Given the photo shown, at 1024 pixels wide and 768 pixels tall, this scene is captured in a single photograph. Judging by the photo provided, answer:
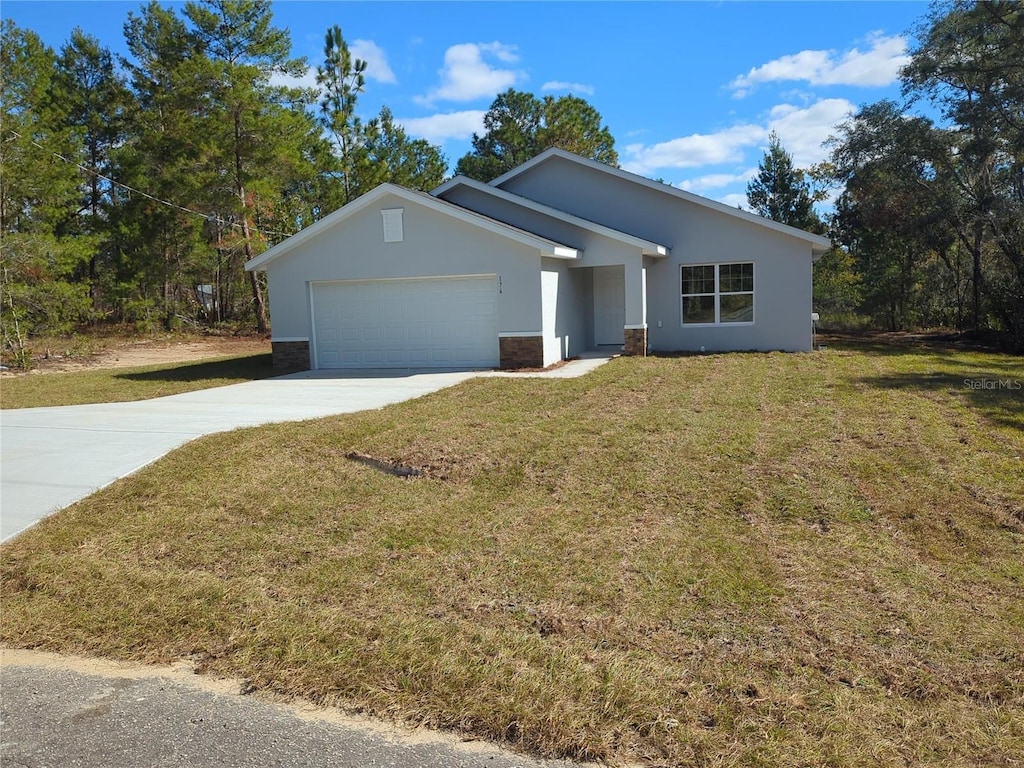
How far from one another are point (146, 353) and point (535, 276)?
54.1 ft

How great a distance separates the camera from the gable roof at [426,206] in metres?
14.7

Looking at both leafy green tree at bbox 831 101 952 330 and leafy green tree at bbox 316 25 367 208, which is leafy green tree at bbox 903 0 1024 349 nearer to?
leafy green tree at bbox 831 101 952 330

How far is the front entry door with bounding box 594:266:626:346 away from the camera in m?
19.5

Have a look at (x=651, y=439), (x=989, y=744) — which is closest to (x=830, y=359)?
(x=651, y=439)

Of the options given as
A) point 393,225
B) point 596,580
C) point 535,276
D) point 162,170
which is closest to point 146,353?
point 162,170

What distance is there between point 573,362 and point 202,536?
11247 mm

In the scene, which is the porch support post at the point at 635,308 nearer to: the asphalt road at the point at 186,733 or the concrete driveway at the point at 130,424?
the concrete driveway at the point at 130,424

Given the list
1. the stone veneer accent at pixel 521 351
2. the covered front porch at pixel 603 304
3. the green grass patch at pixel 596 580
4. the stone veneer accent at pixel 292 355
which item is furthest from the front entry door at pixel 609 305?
the green grass patch at pixel 596 580

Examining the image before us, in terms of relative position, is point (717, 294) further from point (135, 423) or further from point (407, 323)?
point (135, 423)

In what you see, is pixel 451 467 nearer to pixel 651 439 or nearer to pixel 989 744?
pixel 651 439

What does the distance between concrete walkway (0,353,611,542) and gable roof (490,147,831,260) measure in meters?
5.79

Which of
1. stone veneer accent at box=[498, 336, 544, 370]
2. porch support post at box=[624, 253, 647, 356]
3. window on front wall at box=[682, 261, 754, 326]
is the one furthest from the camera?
window on front wall at box=[682, 261, 754, 326]

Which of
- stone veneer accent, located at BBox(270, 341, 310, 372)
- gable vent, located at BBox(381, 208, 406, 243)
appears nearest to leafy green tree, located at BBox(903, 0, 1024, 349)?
gable vent, located at BBox(381, 208, 406, 243)

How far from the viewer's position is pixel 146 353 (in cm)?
2491
